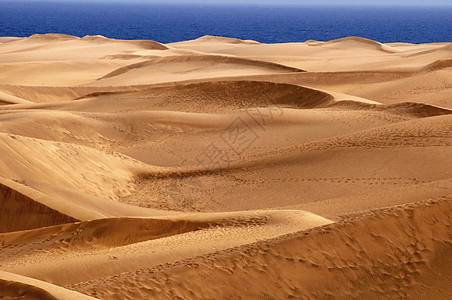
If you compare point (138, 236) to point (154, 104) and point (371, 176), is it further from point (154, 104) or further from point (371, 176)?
point (154, 104)

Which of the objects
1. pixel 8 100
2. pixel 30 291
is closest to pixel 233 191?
pixel 30 291

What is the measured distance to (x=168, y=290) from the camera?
5.28 m

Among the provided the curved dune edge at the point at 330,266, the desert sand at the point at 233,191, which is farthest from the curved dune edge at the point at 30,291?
the curved dune edge at the point at 330,266

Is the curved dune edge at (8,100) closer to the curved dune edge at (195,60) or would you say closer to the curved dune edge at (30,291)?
the curved dune edge at (195,60)

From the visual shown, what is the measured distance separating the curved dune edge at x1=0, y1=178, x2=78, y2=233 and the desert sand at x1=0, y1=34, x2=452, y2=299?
0.06 feet

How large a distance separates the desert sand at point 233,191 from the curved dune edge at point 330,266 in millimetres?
13

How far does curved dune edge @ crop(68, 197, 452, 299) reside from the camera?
5.43 meters

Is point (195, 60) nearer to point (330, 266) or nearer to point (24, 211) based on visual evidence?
point (24, 211)

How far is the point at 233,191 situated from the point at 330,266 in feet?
21.0

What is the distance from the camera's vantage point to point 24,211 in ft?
28.4

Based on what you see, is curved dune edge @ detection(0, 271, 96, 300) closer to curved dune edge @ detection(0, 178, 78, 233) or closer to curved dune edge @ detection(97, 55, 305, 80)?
curved dune edge @ detection(0, 178, 78, 233)

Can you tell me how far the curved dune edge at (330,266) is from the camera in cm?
543

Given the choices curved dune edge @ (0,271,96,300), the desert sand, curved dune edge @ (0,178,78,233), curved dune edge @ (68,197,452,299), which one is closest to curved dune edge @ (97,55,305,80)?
the desert sand

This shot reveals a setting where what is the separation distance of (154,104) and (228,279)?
15.6 metres
